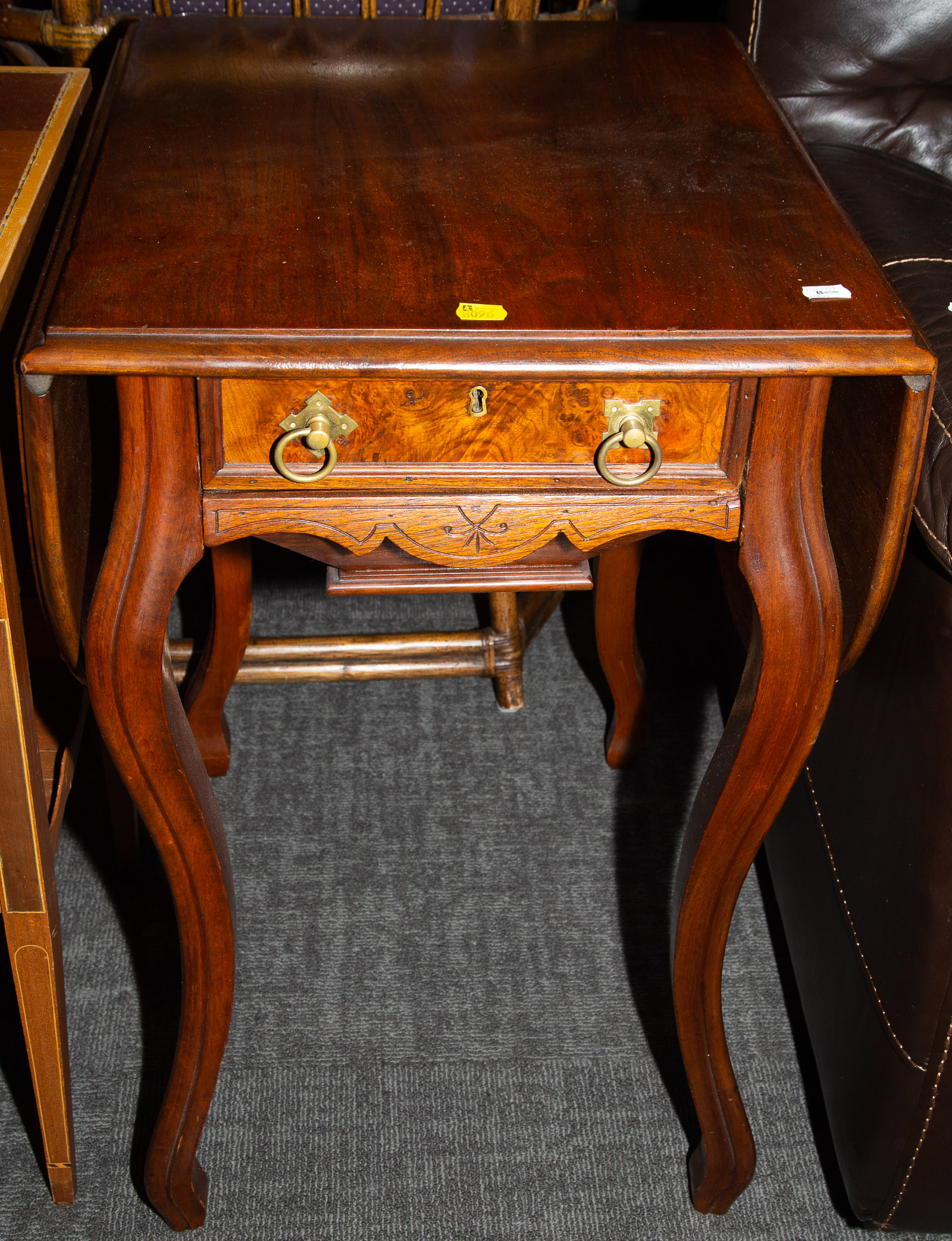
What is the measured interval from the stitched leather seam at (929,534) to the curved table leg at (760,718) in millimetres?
106

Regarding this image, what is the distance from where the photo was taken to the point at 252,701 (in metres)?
1.75

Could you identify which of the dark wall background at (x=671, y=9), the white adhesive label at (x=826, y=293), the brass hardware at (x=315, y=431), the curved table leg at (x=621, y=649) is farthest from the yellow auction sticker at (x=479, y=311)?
the dark wall background at (x=671, y=9)

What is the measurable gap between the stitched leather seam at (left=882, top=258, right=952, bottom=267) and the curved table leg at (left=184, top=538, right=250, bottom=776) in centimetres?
74

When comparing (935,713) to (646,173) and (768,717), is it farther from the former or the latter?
(646,173)

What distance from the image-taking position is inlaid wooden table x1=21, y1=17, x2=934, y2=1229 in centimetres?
78

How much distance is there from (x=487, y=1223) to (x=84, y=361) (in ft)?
3.00

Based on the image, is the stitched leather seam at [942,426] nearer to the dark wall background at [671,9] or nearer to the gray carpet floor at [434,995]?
the gray carpet floor at [434,995]

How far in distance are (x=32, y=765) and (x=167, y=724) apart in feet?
0.44

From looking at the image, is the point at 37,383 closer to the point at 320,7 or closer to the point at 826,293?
the point at 826,293

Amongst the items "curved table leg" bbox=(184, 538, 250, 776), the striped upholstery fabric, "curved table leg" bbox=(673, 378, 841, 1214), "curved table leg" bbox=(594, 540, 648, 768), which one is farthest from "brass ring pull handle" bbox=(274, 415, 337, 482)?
the striped upholstery fabric

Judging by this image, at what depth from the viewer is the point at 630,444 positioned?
829mm

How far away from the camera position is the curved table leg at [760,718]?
84 cm

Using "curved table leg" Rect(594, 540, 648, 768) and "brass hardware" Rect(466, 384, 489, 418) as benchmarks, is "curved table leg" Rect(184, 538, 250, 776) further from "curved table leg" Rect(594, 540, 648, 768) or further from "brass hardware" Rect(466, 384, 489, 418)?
"brass hardware" Rect(466, 384, 489, 418)

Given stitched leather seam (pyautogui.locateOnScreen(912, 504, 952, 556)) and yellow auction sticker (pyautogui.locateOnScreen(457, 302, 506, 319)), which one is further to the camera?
stitched leather seam (pyautogui.locateOnScreen(912, 504, 952, 556))
